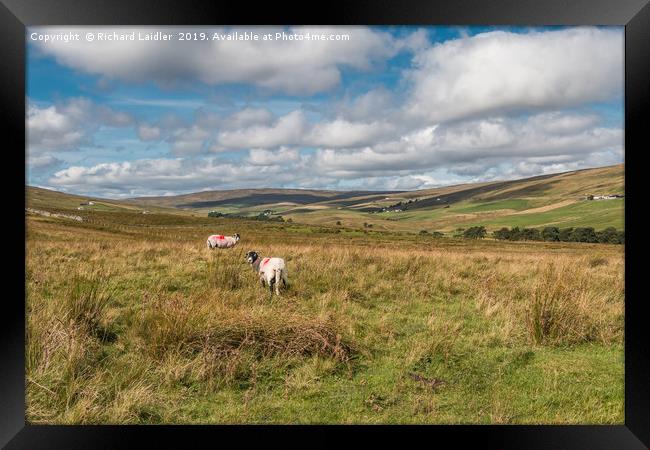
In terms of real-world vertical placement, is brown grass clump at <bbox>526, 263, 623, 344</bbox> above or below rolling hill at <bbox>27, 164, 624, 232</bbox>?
below

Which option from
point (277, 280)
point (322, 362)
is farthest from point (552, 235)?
point (322, 362)

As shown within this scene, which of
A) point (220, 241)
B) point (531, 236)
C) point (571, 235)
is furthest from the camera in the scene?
point (531, 236)

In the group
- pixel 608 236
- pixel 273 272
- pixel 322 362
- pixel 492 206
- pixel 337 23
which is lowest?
pixel 322 362

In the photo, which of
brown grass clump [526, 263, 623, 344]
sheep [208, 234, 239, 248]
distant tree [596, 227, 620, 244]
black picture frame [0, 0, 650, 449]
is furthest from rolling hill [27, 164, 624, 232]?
black picture frame [0, 0, 650, 449]

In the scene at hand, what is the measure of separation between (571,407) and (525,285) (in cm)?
650

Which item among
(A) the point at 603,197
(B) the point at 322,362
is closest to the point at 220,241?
(B) the point at 322,362

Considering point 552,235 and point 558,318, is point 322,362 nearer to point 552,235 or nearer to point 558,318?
point 558,318

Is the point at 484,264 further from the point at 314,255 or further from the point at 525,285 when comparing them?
the point at 314,255

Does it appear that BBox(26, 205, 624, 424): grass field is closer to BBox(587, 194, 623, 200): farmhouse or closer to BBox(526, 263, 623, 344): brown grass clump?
BBox(526, 263, 623, 344): brown grass clump

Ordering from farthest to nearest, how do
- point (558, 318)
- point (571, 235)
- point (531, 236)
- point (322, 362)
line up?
point (531, 236), point (571, 235), point (558, 318), point (322, 362)

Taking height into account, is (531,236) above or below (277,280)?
below

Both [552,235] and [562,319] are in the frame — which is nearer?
[562,319]

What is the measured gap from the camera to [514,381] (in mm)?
4910

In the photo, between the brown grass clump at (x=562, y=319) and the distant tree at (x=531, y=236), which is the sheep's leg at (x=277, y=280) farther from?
the distant tree at (x=531, y=236)
